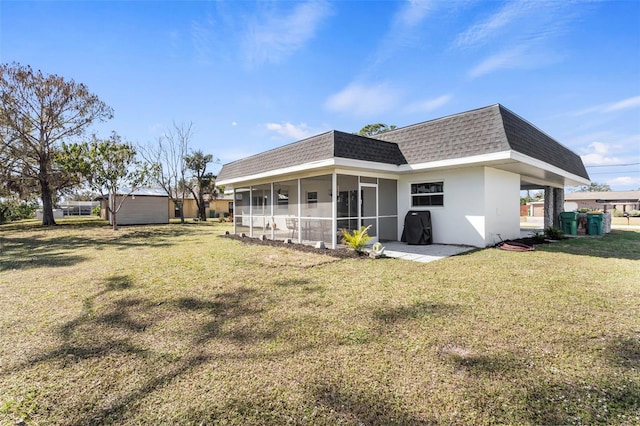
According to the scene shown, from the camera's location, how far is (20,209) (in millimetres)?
29484

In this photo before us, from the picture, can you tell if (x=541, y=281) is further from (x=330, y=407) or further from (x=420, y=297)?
(x=330, y=407)

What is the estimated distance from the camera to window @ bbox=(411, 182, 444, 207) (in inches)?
378

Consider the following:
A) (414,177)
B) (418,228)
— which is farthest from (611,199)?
(418,228)

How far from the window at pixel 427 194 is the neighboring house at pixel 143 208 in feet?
70.3

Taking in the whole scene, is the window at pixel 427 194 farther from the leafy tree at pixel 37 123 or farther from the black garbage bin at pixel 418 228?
the leafy tree at pixel 37 123

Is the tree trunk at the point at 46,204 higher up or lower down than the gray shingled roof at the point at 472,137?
lower down

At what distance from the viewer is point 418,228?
9617mm

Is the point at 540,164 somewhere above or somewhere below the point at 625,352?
above

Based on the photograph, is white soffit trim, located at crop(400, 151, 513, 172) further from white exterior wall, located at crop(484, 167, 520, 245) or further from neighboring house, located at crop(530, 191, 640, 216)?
neighboring house, located at crop(530, 191, 640, 216)

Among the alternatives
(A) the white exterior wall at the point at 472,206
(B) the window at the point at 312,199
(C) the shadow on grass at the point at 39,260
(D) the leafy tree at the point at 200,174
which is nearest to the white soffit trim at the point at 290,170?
(B) the window at the point at 312,199

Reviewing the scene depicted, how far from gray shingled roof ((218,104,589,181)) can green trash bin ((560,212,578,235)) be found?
298 cm

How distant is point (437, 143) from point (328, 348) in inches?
306

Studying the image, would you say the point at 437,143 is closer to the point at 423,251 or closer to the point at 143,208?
the point at 423,251

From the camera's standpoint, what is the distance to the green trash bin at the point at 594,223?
1249 centimetres
